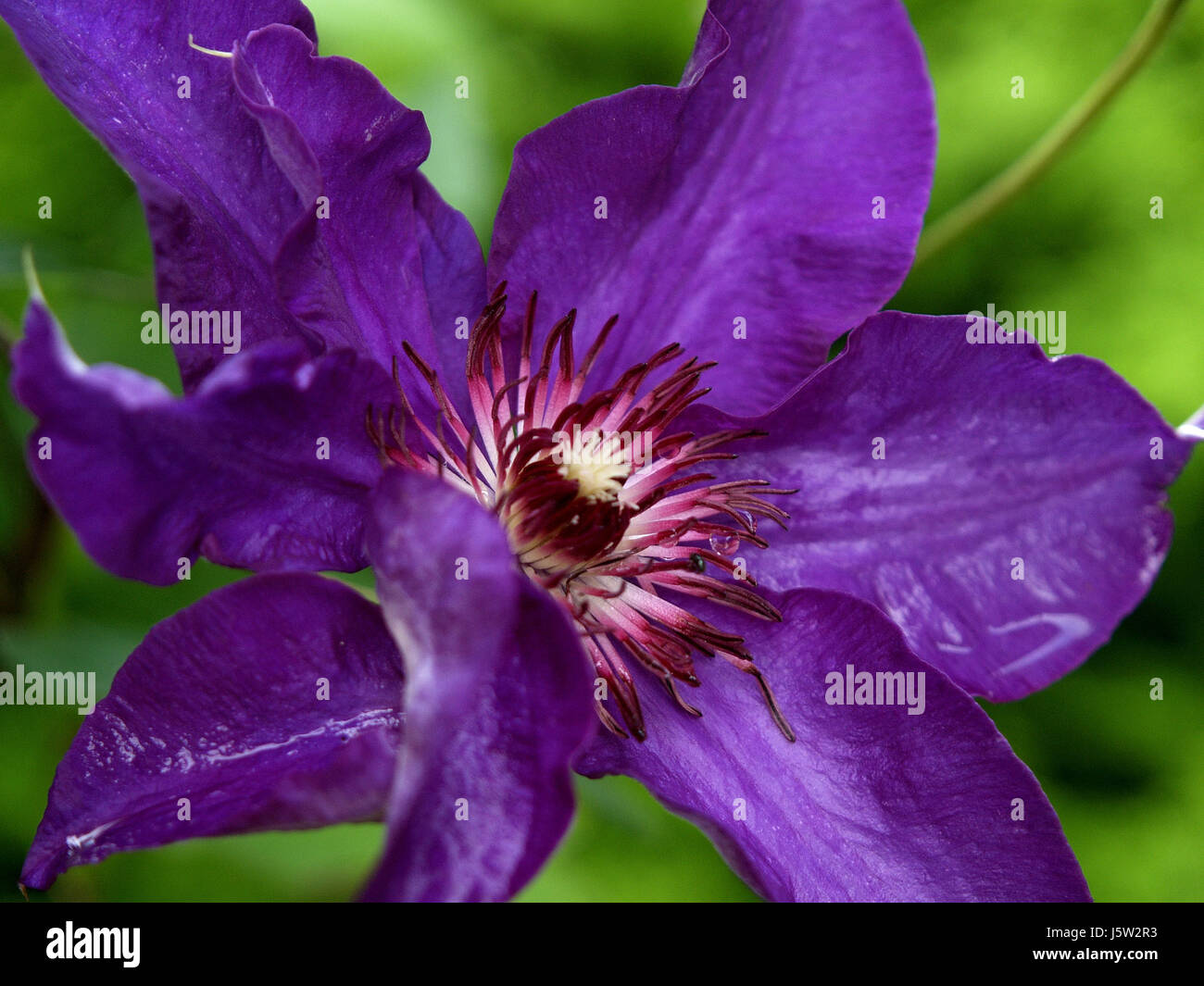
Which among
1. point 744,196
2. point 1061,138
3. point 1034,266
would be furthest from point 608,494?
point 1034,266

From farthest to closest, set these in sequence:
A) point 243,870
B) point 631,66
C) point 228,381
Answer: point 631,66 < point 243,870 < point 228,381

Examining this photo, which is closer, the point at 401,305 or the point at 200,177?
the point at 200,177

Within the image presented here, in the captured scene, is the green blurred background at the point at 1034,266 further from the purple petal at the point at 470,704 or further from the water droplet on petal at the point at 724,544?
the purple petal at the point at 470,704

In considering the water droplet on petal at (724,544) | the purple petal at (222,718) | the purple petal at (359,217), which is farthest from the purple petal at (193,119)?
the water droplet on petal at (724,544)

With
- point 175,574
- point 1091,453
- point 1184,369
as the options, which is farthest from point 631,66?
point 175,574

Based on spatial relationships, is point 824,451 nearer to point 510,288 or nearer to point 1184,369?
point 510,288

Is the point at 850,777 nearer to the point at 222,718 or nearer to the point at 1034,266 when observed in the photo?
the point at 222,718
